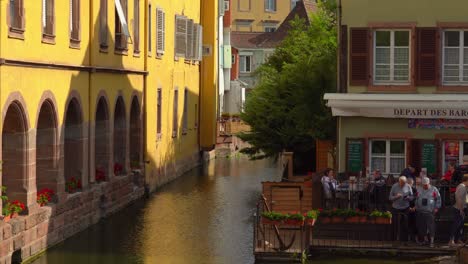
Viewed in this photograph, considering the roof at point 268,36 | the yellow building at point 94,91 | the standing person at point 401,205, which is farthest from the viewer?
the roof at point 268,36

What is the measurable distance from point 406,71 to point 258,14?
9043cm

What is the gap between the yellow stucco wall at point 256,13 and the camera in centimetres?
11775

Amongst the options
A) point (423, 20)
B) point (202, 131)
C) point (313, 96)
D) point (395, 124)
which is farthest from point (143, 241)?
point (202, 131)

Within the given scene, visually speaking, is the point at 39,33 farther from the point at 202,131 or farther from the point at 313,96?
the point at 202,131

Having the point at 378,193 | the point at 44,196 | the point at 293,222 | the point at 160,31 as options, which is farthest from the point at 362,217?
the point at 160,31

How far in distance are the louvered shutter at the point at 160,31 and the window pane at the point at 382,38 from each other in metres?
14.8

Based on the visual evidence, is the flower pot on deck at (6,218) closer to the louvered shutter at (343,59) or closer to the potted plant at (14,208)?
the potted plant at (14,208)

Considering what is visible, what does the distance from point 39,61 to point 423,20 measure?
31.2 ft

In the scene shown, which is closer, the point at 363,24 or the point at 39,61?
the point at 39,61

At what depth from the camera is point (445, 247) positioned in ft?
76.9

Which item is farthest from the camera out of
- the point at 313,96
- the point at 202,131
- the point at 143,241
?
the point at 202,131

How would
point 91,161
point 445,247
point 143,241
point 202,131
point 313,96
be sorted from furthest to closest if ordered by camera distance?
point 202,131 → point 313,96 → point 91,161 → point 143,241 → point 445,247

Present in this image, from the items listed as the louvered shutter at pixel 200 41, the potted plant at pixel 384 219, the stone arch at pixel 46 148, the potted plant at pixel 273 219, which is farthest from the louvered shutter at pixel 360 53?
the louvered shutter at pixel 200 41

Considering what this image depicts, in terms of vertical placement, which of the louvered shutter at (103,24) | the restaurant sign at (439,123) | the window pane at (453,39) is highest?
the louvered shutter at (103,24)
